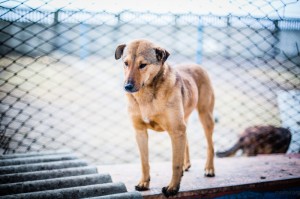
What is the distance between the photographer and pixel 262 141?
457 centimetres

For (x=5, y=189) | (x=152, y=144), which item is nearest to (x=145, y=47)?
(x=5, y=189)

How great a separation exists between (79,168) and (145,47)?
1432mm

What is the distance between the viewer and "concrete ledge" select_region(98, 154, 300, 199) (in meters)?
2.72

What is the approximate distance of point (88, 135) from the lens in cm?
A: 521

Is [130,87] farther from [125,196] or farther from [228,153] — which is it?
[228,153]

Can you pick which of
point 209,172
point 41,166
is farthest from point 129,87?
point 209,172

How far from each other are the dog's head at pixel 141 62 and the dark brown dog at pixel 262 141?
2.68 m

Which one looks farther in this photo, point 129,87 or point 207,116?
point 207,116

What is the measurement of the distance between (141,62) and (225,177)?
1632 millimetres

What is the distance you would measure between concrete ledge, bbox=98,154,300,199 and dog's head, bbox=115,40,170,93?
1.07m

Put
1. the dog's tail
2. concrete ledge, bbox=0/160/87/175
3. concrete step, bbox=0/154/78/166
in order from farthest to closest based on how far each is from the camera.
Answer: the dog's tail, concrete step, bbox=0/154/78/166, concrete ledge, bbox=0/160/87/175

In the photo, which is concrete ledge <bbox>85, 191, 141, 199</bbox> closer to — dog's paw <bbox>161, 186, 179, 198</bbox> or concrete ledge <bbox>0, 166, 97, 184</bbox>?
dog's paw <bbox>161, 186, 179, 198</bbox>

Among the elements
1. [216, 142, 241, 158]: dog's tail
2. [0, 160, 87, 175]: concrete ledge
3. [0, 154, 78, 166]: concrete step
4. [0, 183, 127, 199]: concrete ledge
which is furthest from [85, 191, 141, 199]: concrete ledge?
[216, 142, 241, 158]: dog's tail

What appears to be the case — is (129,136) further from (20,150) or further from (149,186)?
→ (149,186)
